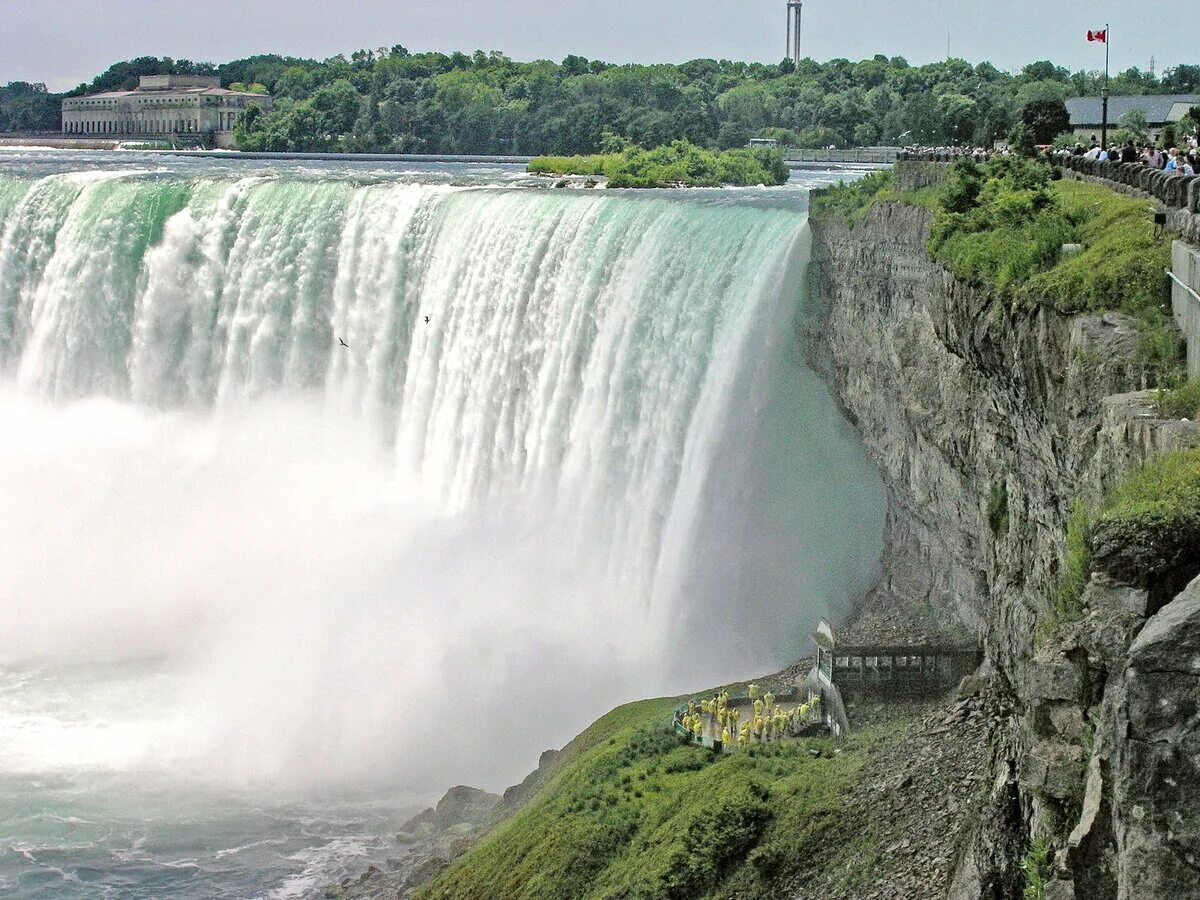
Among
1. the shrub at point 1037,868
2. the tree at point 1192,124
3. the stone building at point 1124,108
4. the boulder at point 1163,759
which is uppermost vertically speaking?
the stone building at point 1124,108

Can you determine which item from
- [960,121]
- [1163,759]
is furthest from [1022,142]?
[1163,759]

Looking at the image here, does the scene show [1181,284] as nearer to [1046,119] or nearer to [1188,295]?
[1188,295]

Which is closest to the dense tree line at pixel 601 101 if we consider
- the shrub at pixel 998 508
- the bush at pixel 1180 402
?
the shrub at pixel 998 508

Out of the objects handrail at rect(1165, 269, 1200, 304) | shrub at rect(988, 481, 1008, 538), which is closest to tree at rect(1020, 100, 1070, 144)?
shrub at rect(988, 481, 1008, 538)

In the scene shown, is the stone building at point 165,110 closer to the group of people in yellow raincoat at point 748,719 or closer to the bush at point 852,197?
the bush at point 852,197

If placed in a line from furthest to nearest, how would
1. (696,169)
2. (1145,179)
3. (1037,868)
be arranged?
(696,169) → (1145,179) → (1037,868)

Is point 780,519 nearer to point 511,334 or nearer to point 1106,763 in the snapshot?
point 511,334

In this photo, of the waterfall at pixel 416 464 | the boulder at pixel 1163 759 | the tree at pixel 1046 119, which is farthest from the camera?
the tree at pixel 1046 119
